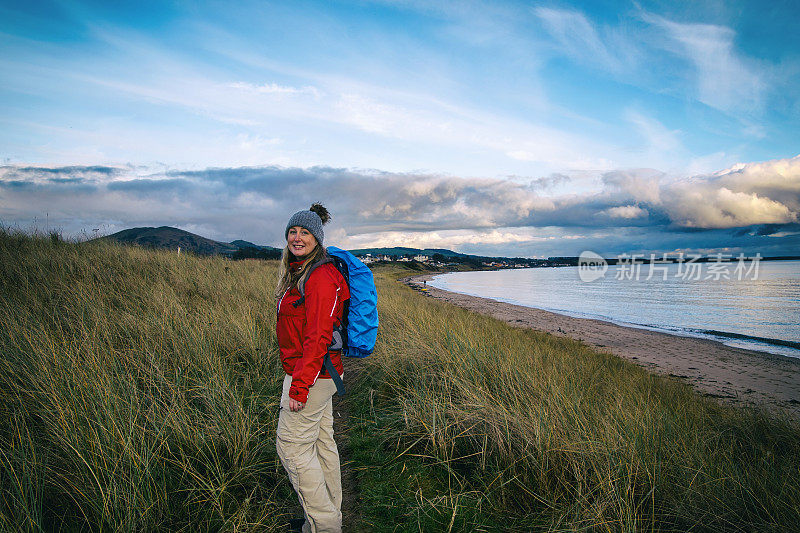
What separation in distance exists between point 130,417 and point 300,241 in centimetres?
194

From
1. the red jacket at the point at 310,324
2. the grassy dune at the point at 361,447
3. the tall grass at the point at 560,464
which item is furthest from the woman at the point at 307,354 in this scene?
the tall grass at the point at 560,464

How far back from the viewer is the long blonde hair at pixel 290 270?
8.10 ft

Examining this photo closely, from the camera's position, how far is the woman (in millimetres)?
2217

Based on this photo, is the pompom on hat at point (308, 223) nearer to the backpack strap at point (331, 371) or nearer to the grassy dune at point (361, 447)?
the backpack strap at point (331, 371)

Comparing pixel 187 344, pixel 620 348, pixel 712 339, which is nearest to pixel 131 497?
pixel 187 344

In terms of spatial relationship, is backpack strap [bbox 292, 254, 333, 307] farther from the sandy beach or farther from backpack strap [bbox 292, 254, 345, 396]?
the sandy beach

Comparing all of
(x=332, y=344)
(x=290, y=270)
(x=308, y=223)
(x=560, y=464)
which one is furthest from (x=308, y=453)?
(x=560, y=464)

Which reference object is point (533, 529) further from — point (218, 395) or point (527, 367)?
point (218, 395)

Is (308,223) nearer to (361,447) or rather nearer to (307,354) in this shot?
(307,354)

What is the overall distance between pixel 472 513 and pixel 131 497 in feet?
7.97

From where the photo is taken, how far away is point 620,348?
1452cm

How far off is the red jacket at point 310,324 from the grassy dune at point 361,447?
1153 mm

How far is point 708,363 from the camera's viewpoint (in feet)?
40.9

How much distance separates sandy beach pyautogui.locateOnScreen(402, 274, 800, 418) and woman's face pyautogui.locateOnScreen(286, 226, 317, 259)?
8728mm
